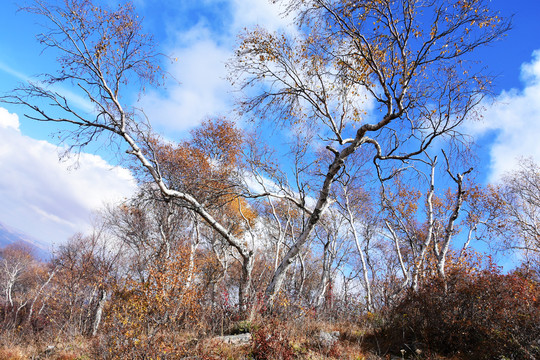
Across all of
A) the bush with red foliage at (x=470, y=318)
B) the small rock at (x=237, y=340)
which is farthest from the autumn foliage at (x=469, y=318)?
the small rock at (x=237, y=340)

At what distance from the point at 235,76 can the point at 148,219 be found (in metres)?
13.3

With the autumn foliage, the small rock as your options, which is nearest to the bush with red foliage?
the autumn foliage

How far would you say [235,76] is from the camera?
23.8 ft

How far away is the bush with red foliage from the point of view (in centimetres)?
509

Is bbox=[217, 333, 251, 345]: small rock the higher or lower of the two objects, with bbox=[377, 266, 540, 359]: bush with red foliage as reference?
lower

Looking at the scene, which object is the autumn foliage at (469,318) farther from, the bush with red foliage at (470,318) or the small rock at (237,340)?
the small rock at (237,340)

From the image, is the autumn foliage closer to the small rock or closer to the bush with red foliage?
the bush with red foliage

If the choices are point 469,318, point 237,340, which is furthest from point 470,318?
point 237,340

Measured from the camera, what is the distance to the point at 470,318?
5.92m

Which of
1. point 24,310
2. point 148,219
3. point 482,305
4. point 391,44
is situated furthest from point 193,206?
point 24,310

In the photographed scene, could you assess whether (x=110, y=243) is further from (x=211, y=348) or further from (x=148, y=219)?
(x=211, y=348)

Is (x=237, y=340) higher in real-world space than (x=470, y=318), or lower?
lower

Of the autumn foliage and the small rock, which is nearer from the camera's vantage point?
the autumn foliage

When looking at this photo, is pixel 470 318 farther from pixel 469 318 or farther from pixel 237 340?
pixel 237 340
